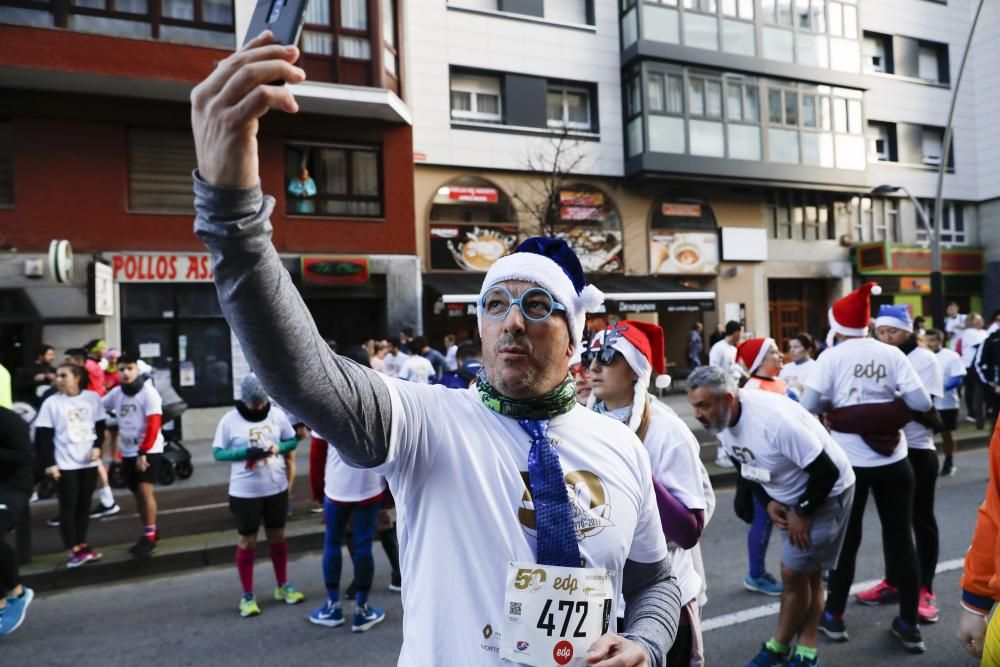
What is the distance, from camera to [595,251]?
1891 cm

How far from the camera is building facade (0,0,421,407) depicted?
12.8 metres

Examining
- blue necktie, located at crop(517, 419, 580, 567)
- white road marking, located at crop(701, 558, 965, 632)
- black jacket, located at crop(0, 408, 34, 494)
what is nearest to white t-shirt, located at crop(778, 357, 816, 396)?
white road marking, located at crop(701, 558, 965, 632)

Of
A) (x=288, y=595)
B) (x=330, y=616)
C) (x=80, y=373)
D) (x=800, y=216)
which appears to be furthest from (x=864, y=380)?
(x=800, y=216)

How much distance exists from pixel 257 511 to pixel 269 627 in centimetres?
86

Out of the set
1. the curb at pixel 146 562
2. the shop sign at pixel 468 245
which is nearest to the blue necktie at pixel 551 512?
the curb at pixel 146 562

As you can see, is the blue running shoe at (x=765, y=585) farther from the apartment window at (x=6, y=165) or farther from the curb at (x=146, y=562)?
the apartment window at (x=6, y=165)

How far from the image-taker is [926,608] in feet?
14.9

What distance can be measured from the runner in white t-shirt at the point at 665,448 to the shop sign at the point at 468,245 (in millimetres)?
14107

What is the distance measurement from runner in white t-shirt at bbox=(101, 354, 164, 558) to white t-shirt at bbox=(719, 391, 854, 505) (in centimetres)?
554

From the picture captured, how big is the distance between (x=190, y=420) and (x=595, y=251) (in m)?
11.2

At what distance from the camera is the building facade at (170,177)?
1278cm

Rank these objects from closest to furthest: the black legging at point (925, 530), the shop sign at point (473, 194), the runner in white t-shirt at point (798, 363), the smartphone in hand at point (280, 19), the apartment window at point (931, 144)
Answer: the smartphone in hand at point (280, 19) < the black legging at point (925, 530) < the runner in white t-shirt at point (798, 363) < the shop sign at point (473, 194) < the apartment window at point (931, 144)

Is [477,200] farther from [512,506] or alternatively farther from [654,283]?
[512,506]

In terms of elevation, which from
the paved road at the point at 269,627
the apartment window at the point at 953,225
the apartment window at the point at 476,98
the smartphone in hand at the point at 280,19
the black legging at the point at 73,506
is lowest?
the paved road at the point at 269,627
